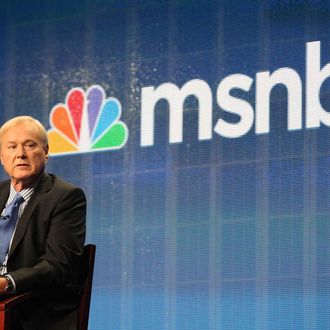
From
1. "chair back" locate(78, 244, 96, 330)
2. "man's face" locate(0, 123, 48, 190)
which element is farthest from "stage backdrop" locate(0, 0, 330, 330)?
"man's face" locate(0, 123, 48, 190)

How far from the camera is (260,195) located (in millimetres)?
4574

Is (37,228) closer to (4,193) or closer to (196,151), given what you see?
(4,193)

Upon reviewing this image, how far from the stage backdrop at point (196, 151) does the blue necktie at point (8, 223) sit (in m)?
1.61

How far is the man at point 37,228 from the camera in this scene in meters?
3.03

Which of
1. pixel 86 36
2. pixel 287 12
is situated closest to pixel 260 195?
pixel 287 12

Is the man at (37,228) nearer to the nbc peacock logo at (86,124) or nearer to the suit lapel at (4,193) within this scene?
the suit lapel at (4,193)

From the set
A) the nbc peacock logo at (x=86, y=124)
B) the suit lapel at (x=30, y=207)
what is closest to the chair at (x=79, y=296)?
the suit lapel at (x=30, y=207)

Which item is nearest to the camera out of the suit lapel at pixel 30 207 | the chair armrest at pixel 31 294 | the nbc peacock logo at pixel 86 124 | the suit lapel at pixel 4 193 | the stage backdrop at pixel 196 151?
the chair armrest at pixel 31 294

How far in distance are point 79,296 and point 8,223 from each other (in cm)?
32

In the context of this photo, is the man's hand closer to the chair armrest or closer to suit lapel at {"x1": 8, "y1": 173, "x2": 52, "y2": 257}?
the chair armrest

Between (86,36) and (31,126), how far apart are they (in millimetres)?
2129

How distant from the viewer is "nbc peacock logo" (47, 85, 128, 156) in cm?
506

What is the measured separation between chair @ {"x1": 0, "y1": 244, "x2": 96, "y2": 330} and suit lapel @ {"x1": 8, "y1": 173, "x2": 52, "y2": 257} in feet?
0.54

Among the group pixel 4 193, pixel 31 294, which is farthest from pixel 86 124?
pixel 31 294
